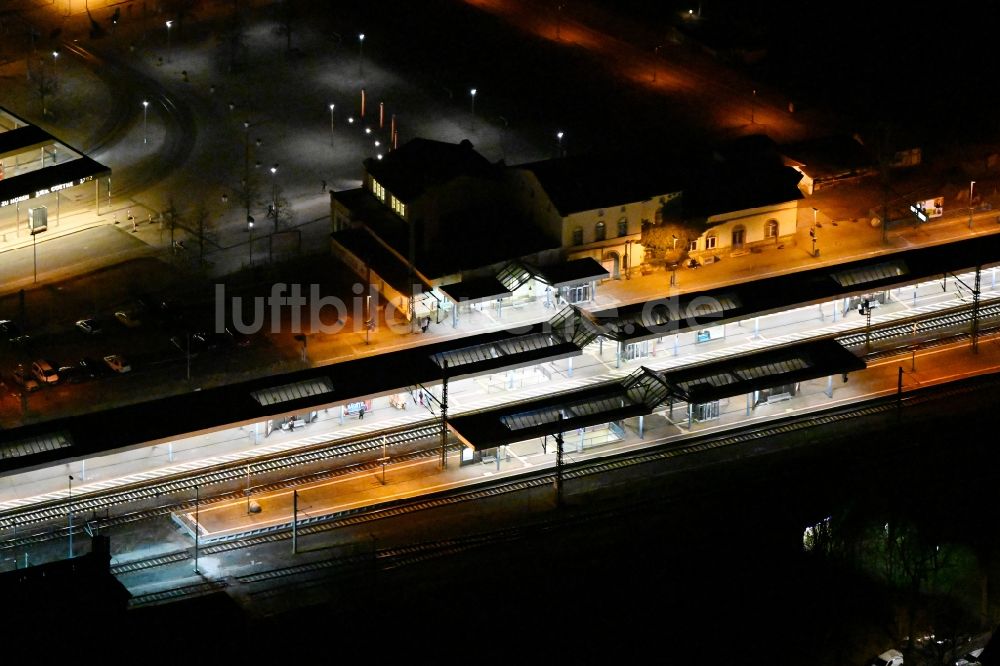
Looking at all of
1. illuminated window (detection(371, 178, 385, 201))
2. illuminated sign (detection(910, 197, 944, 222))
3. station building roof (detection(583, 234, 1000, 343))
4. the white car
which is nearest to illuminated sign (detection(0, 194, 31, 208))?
the white car

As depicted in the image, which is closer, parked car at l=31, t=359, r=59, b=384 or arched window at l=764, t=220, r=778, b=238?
parked car at l=31, t=359, r=59, b=384

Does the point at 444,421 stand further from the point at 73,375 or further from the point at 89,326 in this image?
the point at 89,326

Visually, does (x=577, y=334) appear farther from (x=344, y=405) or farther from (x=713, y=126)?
(x=713, y=126)

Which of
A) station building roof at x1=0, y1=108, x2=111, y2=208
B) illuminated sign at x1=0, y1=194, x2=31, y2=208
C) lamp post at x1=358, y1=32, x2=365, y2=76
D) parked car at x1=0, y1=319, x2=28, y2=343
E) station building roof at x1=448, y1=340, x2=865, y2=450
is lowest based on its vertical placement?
station building roof at x1=448, y1=340, x2=865, y2=450

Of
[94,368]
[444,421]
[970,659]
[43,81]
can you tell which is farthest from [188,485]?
[43,81]

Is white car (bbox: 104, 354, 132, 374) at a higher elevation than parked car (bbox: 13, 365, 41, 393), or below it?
higher

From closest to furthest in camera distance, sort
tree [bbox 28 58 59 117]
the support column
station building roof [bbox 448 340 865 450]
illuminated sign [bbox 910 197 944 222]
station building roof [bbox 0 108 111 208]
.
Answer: station building roof [bbox 448 340 865 450], the support column, station building roof [bbox 0 108 111 208], illuminated sign [bbox 910 197 944 222], tree [bbox 28 58 59 117]

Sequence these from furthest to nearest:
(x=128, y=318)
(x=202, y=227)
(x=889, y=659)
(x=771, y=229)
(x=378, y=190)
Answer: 1. (x=202, y=227)
2. (x=771, y=229)
3. (x=378, y=190)
4. (x=128, y=318)
5. (x=889, y=659)

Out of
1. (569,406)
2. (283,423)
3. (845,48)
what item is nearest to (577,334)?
(569,406)

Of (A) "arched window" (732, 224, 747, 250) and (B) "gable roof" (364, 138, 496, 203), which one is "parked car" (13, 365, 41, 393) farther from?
(A) "arched window" (732, 224, 747, 250)
